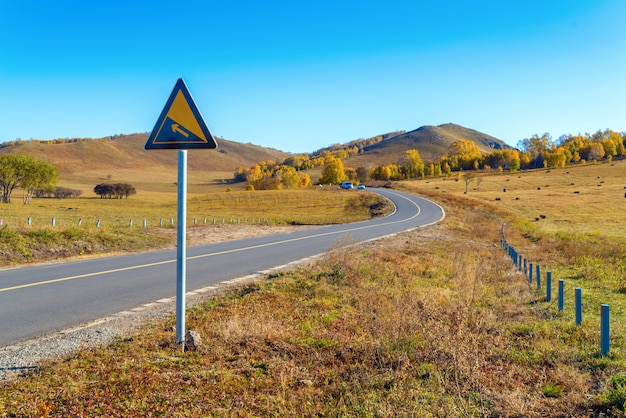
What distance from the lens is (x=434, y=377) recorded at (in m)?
5.20

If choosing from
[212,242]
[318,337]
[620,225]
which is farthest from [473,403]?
[620,225]

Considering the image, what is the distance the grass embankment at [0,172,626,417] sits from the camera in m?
4.32

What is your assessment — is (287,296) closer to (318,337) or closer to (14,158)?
(318,337)

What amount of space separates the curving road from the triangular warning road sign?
11.2 ft

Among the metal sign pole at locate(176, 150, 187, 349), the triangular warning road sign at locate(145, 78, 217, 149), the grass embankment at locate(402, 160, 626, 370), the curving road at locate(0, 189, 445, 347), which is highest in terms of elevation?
the triangular warning road sign at locate(145, 78, 217, 149)

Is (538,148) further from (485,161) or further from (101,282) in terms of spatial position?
(101,282)

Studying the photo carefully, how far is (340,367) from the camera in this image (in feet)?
17.9

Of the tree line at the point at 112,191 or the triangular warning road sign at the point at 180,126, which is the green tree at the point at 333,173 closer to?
the tree line at the point at 112,191

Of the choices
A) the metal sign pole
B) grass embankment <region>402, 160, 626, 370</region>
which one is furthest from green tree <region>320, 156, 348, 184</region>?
the metal sign pole

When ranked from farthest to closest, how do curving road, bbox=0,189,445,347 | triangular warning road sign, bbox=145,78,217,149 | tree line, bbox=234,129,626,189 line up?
tree line, bbox=234,129,626,189, curving road, bbox=0,189,445,347, triangular warning road sign, bbox=145,78,217,149

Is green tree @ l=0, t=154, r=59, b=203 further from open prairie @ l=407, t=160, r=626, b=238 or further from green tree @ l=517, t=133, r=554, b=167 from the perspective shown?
green tree @ l=517, t=133, r=554, b=167

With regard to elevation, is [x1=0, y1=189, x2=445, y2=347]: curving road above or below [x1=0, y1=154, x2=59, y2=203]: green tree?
below

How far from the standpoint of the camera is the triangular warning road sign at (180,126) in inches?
211

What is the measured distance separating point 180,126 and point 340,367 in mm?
3244
